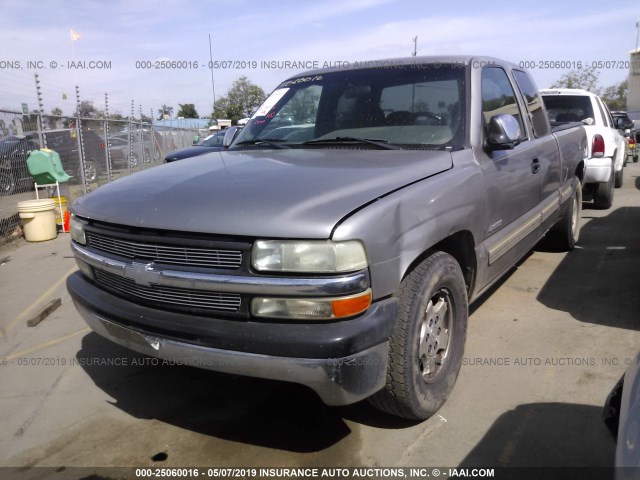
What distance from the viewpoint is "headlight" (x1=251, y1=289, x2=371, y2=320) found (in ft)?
7.13

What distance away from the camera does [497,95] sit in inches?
150

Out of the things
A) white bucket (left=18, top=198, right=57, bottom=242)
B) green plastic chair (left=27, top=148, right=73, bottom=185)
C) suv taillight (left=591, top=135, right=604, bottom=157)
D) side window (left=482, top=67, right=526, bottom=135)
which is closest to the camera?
side window (left=482, top=67, right=526, bottom=135)

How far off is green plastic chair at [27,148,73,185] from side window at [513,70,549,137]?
6.85 m

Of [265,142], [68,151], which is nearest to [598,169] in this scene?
[265,142]

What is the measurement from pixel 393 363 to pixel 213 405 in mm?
1253

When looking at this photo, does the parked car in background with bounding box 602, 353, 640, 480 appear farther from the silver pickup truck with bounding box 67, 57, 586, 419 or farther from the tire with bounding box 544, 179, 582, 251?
the tire with bounding box 544, 179, 582, 251

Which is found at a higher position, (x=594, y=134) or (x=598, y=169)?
(x=594, y=134)

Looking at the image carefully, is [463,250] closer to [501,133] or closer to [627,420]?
A: [501,133]

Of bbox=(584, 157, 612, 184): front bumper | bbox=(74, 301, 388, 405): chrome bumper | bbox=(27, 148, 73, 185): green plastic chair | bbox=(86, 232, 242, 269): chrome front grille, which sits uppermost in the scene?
bbox=(27, 148, 73, 185): green plastic chair

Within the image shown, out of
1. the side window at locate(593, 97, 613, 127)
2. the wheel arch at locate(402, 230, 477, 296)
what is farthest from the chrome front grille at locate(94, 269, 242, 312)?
the side window at locate(593, 97, 613, 127)

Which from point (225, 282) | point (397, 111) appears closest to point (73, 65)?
point (397, 111)

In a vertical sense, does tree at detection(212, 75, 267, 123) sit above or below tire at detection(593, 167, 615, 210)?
above

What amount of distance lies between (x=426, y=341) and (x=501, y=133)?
4.63 feet

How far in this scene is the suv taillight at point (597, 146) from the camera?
8102 mm
